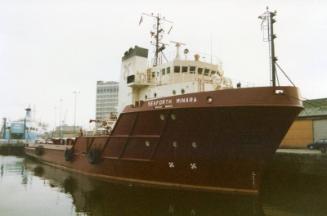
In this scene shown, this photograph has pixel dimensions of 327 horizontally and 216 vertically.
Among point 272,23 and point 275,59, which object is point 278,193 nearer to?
point 275,59

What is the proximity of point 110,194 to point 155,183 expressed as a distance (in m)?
1.84

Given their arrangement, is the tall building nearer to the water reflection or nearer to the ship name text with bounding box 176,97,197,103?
the water reflection

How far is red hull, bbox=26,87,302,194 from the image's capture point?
11.2 m

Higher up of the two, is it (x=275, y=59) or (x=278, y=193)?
(x=275, y=59)

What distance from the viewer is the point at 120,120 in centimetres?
1455

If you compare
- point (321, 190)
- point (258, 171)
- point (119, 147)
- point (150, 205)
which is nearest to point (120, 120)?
point (119, 147)

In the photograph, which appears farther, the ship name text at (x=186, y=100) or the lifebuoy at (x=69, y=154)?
the lifebuoy at (x=69, y=154)

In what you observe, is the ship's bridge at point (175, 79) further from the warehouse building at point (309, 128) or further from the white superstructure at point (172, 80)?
the warehouse building at point (309, 128)

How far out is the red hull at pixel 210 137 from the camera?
36.7 ft

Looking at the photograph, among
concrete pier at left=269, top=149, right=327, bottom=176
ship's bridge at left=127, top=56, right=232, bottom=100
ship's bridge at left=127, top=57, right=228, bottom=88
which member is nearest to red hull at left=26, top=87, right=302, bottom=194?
ship's bridge at left=127, top=56, right=232, bottom=100

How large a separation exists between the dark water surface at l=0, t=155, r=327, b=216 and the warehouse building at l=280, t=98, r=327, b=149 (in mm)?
8317

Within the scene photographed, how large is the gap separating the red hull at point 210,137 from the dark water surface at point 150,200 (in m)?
0.63

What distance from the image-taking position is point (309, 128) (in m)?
23.1

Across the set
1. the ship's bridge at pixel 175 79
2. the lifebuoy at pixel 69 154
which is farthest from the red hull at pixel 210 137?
the lifebuoy at pixel 69 154
